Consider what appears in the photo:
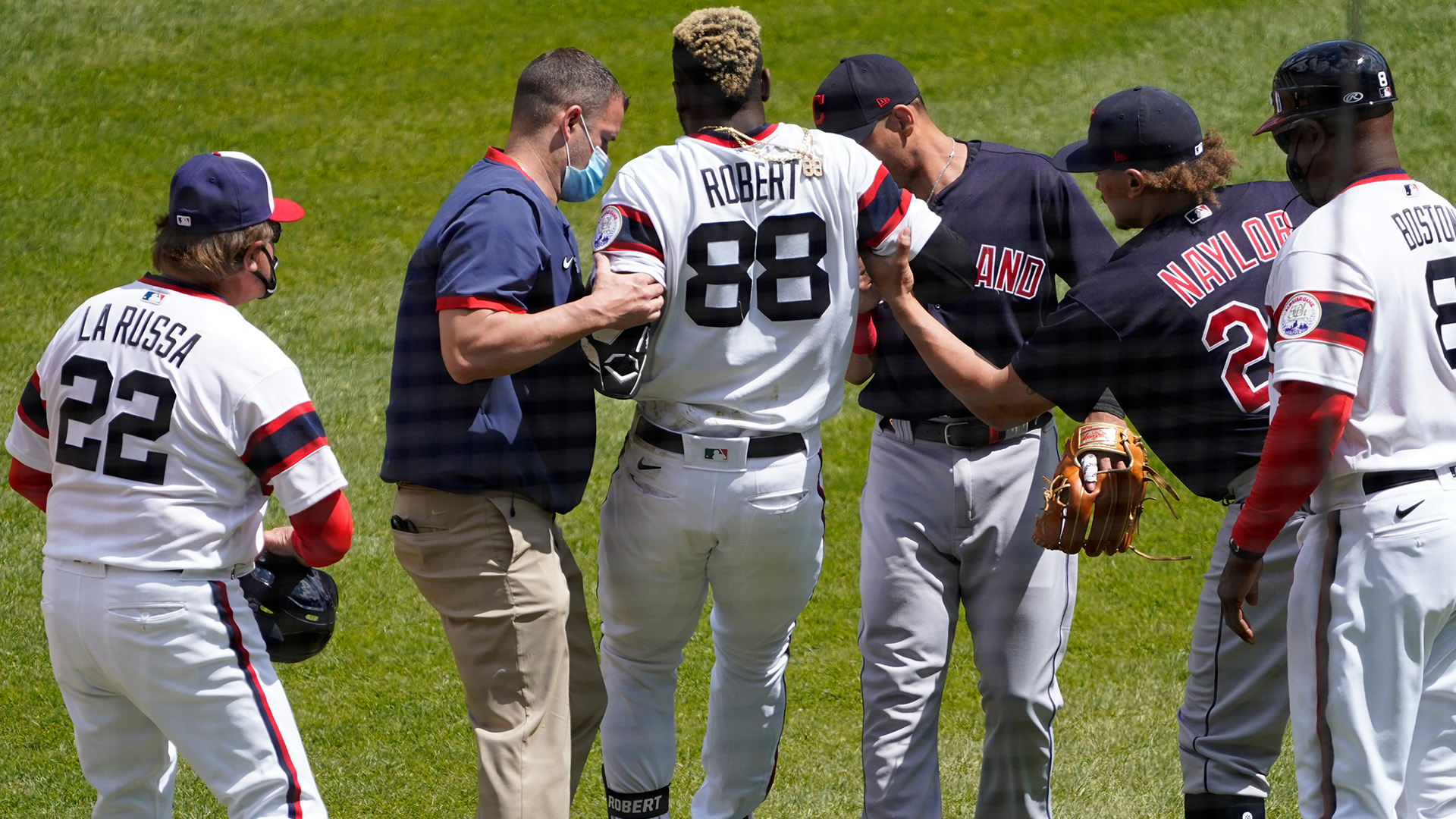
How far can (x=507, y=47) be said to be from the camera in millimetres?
9211

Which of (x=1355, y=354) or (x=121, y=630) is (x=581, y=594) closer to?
(x=121, y=630)

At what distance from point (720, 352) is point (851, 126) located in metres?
0.87

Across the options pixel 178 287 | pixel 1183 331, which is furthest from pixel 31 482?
pixel 1183 331

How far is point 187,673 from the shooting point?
8.87ft

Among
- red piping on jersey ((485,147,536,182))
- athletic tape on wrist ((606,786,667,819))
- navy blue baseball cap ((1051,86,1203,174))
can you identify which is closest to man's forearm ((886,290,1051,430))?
navy blue baseball cap ((1051,86,1203,174))

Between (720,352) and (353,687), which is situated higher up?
(720,352)

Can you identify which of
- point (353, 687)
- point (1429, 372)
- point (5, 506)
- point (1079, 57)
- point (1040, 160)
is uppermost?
point (1079, 57)

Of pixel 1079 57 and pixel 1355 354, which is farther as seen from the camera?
pixel 1079 57

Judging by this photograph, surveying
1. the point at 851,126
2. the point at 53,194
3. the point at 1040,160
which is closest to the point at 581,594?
the point at 851,126

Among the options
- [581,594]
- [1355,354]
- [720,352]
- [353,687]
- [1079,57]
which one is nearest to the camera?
[1355,354]

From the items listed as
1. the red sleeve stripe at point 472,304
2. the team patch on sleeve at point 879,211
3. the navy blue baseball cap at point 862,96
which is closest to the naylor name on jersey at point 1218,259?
the team patch on sleeve at point 879,211

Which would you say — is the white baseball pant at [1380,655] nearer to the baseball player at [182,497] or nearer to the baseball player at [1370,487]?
the baseball player at [1370,487]

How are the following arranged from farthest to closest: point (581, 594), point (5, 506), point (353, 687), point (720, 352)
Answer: point (5, 506) < point (353, 687) < point (581, 594) < point (720, 352)

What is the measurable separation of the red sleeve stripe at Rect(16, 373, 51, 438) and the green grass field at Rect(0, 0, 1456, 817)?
1.54 m
